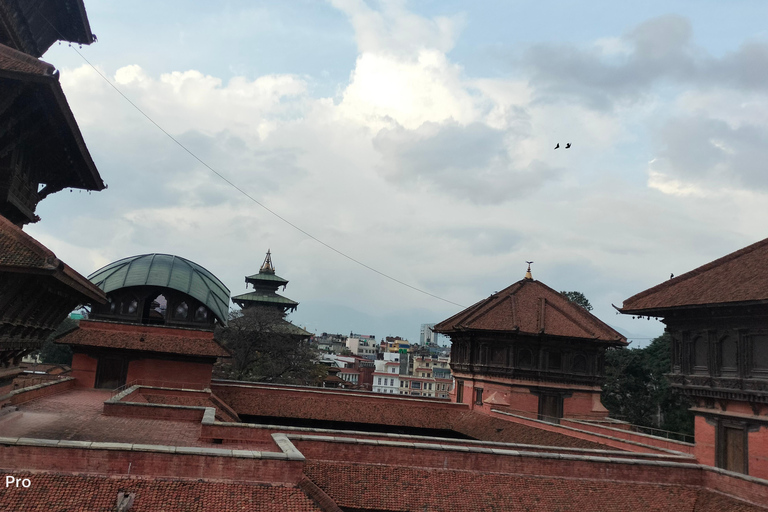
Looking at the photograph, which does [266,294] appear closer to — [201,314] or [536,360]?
[201,314]

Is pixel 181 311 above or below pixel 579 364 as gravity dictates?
above

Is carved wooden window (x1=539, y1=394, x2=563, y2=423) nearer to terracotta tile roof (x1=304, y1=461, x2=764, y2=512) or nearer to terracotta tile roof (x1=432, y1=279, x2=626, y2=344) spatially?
terracotta tile roof (x1=432, y1=279, x2=626, y2=344)

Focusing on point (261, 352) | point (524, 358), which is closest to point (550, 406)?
point (524, 358)

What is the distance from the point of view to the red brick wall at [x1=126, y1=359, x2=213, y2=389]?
2642cm

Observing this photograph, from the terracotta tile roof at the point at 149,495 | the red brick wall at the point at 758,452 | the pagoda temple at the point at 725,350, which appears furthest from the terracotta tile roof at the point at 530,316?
the terracotta tile roof at the point at 149,495

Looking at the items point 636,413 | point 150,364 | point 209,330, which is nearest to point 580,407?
point 209,330

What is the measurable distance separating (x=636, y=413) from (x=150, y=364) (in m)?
44.6

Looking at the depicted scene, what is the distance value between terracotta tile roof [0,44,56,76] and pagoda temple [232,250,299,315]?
45.0 m

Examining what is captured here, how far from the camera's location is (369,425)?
2864cm

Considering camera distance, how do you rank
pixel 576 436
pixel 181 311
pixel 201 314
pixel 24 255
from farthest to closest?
pixel 201 314 < pixel 181 311 < pixel 576 436 < pixel 24 255

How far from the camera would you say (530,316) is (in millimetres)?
28766

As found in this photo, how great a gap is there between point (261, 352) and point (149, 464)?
34551 mm

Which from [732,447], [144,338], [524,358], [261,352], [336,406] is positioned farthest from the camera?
[261,352]

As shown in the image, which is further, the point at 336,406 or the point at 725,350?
the point at 336,406
